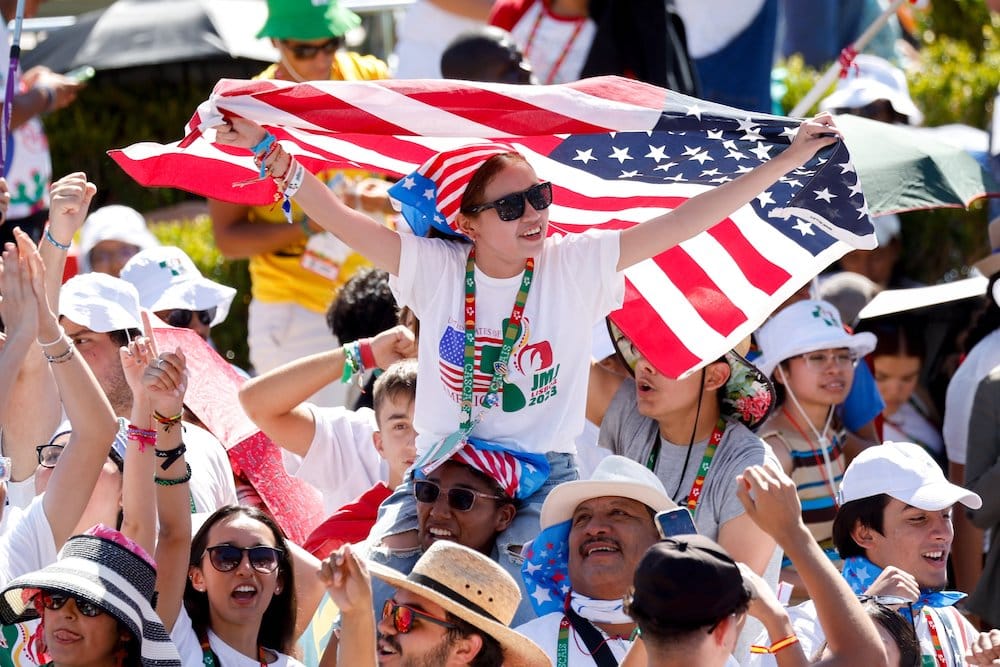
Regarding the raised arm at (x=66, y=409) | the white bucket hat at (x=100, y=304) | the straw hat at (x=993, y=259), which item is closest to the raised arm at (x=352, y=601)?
the raised arm at (x=66, y=409)

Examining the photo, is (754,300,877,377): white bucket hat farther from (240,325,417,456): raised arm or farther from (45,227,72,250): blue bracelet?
(45,227,72,250): blue bracelet

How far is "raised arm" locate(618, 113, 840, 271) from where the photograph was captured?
523 centimetres

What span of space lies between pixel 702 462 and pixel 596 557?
853 mm

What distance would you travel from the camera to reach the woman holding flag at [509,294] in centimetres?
524

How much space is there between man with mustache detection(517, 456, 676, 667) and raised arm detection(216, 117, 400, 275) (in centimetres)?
95

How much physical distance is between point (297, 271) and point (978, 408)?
3.39m

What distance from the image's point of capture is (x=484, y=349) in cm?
527

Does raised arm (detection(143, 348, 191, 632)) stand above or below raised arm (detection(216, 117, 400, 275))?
below

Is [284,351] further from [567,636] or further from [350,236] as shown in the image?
[567,636]

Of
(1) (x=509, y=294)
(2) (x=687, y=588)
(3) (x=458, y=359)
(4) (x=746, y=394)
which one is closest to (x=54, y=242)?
(3) (x=458, y=359)

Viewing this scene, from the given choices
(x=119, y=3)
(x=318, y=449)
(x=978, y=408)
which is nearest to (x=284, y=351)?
(x=318, y=449)

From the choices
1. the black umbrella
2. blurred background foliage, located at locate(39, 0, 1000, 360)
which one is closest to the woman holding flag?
blurred background foliage, located at locate(39, 0, 1000, 360)

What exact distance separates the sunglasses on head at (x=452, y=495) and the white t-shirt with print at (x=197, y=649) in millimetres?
650

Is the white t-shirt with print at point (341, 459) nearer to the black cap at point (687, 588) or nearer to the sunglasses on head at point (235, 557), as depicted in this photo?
the sunglasses on head at point (235, 557)
